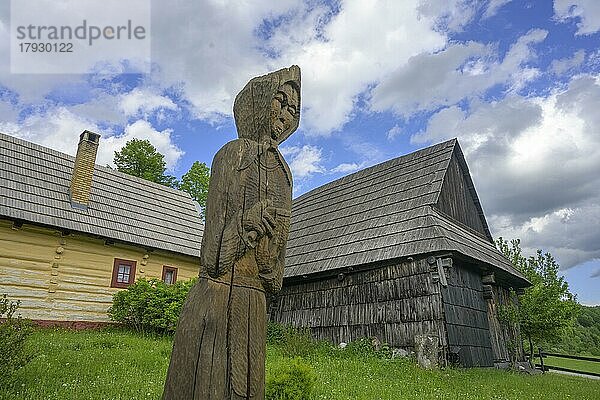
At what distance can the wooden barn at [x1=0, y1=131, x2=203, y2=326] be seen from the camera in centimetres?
1383

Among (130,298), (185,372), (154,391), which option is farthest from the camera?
(130,298)

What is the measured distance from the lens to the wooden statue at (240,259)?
280 centimetres

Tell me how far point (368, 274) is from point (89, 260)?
987 centimetres

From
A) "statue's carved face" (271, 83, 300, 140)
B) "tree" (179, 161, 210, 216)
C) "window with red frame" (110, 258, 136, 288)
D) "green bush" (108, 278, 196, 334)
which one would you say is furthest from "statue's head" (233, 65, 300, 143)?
"tree" (179, 161, 210, 216)

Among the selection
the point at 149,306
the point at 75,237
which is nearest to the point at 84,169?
the point at 75,237

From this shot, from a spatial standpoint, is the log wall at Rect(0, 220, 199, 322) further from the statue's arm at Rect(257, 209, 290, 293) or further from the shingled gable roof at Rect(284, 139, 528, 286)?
the statue's arm at Rect(257, 209, 290, 293)

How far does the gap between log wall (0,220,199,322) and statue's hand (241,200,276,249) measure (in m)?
13.6

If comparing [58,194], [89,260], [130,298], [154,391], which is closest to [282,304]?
[130,298]

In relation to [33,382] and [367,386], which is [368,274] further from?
[33,382]

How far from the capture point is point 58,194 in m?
15.8

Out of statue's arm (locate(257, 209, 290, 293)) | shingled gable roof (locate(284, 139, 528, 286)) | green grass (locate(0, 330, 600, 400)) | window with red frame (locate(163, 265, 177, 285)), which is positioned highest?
shingled gable roof (locate(284, 139, 528, 286))

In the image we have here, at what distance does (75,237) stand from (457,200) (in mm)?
14469

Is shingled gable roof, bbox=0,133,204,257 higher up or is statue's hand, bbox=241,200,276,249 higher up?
shingled gable roof, bbox=0,133,204,257

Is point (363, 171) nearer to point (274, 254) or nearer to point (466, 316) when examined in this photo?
point (466, 316)
